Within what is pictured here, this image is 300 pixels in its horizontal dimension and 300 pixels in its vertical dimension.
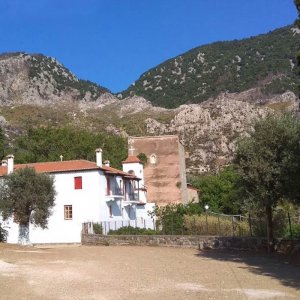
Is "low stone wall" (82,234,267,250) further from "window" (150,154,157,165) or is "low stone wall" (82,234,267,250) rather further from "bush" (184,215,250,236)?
"window" (150,154,157,165)

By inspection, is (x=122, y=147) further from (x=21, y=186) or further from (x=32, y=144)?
(x=21, y=186)

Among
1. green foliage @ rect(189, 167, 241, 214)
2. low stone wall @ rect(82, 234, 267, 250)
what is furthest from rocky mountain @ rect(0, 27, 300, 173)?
low stone wall @ rect(82, 234, 267, 250)

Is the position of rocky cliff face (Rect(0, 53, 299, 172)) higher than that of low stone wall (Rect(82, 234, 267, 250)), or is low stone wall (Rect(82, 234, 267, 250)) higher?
rocky cliff face (Rect(0, 53, 299, 172))

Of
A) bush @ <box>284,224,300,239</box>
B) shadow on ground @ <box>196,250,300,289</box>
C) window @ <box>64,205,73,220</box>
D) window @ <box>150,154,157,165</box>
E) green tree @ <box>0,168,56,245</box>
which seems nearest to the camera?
shadow on ground @ <box>196,250,300,289</box>

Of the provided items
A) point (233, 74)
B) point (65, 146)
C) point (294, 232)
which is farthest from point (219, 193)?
point (233, 74)

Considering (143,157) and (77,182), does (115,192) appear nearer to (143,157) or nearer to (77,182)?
(77,182)

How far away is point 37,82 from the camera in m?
174

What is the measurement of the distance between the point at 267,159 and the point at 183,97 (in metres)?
160

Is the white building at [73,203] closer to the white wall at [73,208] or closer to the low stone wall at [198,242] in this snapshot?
the white wall at [73,208]

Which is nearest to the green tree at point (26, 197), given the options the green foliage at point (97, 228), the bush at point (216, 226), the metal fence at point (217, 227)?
the green foliage at point (97, 228)

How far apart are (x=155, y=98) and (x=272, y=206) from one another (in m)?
166

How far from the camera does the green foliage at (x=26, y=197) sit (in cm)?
3262

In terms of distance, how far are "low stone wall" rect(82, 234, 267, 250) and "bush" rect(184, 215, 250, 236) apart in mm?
2004

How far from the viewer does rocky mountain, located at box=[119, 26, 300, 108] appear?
17625cm
